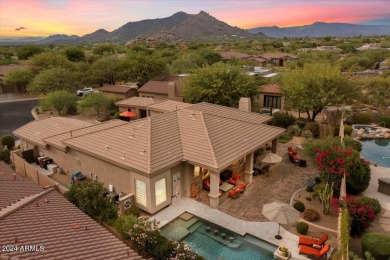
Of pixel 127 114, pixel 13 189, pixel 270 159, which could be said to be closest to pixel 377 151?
pixel 270 159

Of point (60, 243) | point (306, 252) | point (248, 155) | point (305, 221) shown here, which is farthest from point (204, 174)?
point (60, 243)

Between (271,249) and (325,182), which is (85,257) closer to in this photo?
(271,249)

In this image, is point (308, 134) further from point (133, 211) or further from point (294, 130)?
point (133, 211)

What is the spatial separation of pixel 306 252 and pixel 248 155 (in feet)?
29.8

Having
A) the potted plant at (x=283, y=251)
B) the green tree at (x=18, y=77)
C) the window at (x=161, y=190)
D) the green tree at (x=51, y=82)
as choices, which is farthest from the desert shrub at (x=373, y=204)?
the green tree at (x=18, y=77)

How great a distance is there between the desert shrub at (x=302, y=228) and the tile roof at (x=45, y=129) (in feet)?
69.7

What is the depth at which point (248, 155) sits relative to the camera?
23203 mm

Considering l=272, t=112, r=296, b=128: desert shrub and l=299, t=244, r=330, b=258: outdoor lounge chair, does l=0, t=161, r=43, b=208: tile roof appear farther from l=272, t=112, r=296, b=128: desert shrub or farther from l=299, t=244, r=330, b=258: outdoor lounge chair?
l=272, t=112, r=296, b=128: desert shrub

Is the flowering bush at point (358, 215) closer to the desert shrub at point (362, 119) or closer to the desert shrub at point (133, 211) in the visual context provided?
A: the desert shrub at point (133, 211)

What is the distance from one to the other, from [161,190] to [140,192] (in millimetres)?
1335

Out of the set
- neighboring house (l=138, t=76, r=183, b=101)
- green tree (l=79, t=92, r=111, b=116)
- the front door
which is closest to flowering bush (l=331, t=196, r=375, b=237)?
→ the front door

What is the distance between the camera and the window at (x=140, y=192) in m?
19.1

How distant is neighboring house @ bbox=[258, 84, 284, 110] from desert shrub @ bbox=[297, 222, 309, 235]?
2963 cm

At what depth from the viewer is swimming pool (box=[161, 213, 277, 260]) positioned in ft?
51.8
